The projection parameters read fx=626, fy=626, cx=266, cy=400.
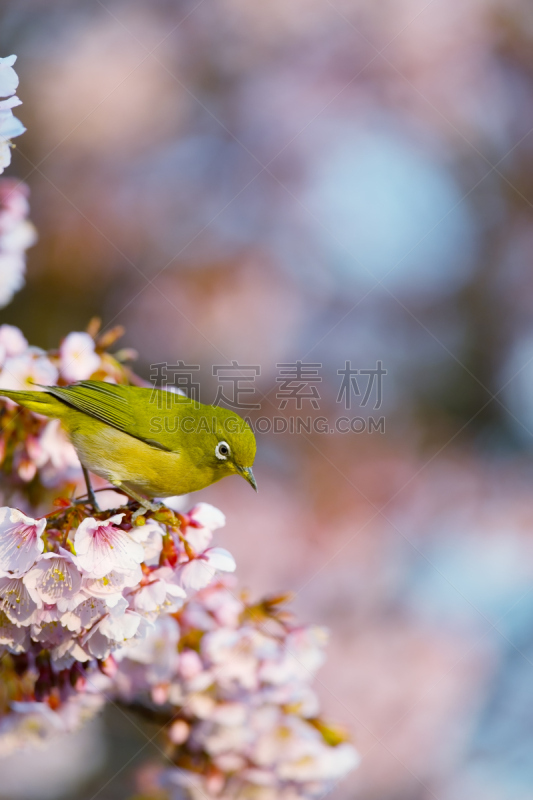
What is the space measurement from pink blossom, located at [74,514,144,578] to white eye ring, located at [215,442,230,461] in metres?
0.32

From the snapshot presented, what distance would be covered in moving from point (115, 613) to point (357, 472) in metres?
3.75

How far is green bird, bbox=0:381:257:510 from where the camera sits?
1.50 m

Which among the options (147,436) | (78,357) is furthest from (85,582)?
(78,357)

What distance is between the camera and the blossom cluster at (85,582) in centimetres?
123

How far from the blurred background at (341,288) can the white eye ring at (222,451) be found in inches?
98.0

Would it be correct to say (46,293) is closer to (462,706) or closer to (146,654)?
(146,654)

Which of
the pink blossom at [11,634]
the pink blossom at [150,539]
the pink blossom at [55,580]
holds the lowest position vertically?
the pink blossom at [11,634]

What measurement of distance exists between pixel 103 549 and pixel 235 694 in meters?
1.00

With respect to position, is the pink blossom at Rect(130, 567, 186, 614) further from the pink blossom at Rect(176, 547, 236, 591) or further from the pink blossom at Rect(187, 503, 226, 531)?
the pink blossom at Rect(187, 503, 226, 531)

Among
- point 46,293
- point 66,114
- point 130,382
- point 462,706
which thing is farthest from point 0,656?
→ point 462,706

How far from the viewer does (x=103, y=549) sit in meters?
1.22

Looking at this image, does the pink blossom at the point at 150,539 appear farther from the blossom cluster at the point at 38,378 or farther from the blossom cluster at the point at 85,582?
the blossom cluster at the point at 38,378

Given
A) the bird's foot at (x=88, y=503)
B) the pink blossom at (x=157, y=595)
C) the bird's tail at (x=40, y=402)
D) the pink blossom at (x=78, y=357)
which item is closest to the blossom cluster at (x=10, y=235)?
the pink blossom at (x=78, y=357)

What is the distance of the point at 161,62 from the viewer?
416 centimetres
